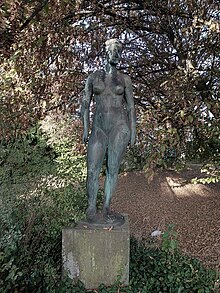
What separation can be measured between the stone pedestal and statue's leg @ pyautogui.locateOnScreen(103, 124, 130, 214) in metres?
0.29

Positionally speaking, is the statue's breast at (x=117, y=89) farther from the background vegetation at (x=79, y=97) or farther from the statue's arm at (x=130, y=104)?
the background vegetation at (x=79, y=97)

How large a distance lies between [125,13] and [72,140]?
2.76 m

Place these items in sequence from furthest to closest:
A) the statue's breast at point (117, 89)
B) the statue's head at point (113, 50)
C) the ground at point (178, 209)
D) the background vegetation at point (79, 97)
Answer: the ground at point (178, 209) < the background vegetation at point (79, 97) < the statue's breast at point (117, 89) < the statue's head at point (113, 50)

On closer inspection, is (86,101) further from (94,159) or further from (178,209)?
(178,209)

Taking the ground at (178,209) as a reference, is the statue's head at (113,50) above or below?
above

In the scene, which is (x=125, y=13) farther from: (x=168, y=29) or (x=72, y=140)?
(x=72, y=140)

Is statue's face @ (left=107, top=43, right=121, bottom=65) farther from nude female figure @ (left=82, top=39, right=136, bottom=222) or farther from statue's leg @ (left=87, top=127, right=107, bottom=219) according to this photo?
statue's leg @ (left=87, top=127, right=107, bottom=219)

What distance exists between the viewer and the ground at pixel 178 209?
4730 mm

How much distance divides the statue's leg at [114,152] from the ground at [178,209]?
1.18 meters

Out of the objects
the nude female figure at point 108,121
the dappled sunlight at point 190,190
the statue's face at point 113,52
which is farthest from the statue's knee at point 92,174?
the dappled sunlight at point 190,190

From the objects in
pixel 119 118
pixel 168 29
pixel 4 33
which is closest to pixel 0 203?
pixel 119 118

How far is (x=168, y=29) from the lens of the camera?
4812 mm

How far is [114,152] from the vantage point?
3051 mm

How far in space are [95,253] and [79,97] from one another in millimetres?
2732
